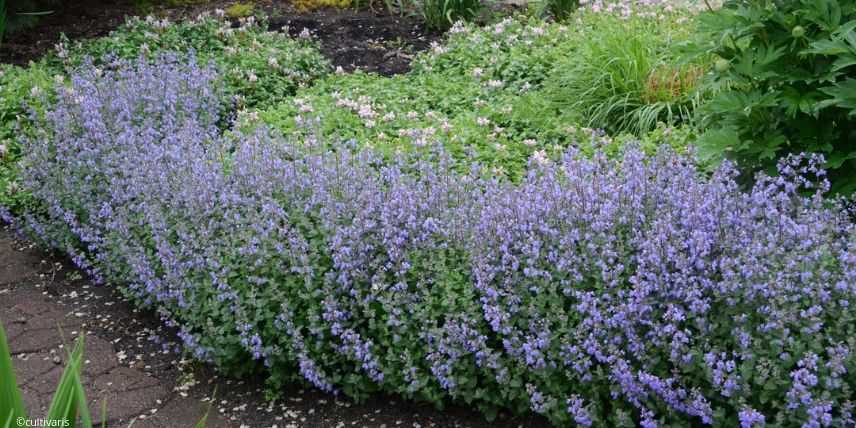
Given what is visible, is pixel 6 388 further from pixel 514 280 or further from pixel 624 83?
pixel 624 83

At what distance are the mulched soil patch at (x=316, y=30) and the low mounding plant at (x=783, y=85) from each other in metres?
3.78

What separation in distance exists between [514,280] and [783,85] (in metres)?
1.39

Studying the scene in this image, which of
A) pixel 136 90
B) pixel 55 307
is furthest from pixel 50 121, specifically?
pixel 55 307

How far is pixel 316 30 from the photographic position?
824cm

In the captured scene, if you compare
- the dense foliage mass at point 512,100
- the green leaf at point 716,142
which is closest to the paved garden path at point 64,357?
the dense foliage mass at point 512,100

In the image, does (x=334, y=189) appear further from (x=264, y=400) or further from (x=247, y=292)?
(x=264, y=400)

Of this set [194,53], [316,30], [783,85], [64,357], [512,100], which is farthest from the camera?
[316,30]

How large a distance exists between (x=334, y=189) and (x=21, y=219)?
2344mm

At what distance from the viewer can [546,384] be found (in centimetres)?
302

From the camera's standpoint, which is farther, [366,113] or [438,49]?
[438,49]

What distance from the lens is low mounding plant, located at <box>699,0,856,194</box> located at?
A: 3422mm

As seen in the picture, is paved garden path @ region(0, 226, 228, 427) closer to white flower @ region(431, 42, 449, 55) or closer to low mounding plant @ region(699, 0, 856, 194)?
low mounding plant @ region(699, 0, 856, 194)

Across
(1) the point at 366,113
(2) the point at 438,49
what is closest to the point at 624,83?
(1) the point at 366,113

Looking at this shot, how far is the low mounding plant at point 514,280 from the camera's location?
2801 millimetres
